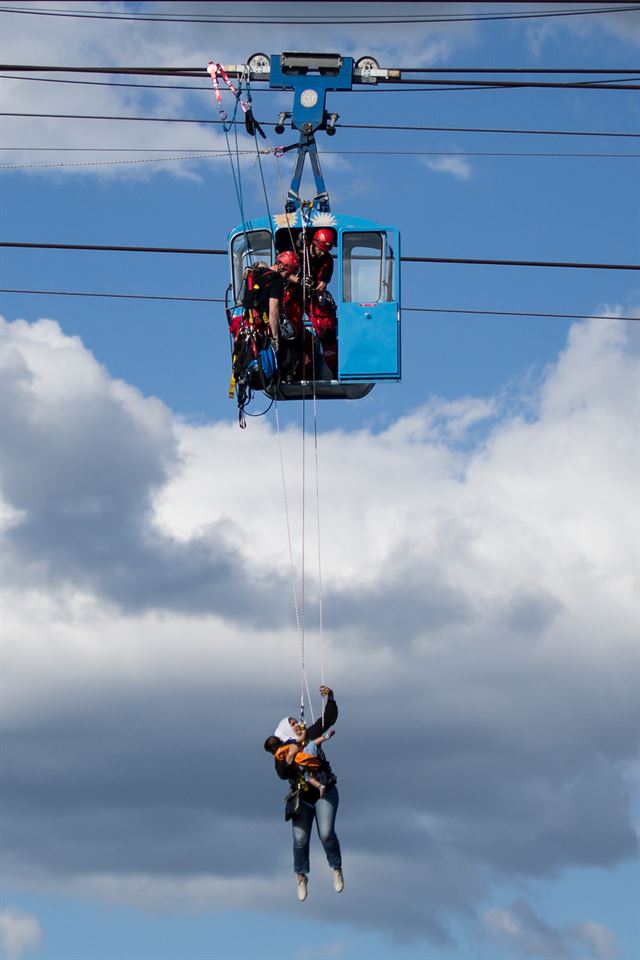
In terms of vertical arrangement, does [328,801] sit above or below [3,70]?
below

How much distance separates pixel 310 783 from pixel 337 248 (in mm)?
8127

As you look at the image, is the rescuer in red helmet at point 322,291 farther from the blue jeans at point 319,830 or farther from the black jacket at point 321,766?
the blue jeans at point 319,830

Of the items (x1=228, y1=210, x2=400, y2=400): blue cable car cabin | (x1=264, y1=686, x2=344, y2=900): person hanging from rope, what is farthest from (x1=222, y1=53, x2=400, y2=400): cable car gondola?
(x1=264, y1=686, x2=344, y2=900): person hanging from rope

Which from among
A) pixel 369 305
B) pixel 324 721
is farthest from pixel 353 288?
pixel 324 721

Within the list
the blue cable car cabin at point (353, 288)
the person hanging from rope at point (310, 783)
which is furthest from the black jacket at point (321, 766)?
the blue cable car cabin at point (353, 288)

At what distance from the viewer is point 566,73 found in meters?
26.6

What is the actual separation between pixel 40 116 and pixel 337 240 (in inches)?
195

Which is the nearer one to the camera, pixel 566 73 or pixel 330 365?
pixel 566 73

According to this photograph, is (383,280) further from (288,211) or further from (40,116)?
(40,116)

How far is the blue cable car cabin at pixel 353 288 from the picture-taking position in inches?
1102

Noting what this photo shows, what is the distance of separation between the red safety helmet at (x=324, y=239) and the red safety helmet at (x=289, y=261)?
461mm

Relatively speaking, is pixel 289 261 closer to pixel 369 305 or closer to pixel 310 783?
pixel 369 305

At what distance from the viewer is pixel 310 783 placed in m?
26.6

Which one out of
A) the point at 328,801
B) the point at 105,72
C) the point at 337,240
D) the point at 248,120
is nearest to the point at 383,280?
the point at 337,240
